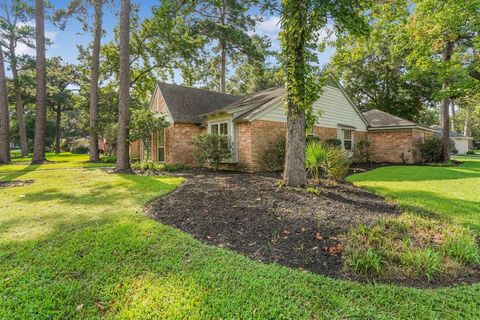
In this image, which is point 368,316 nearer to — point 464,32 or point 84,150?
point 464,32

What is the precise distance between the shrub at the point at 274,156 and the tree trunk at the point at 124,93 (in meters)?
6.40

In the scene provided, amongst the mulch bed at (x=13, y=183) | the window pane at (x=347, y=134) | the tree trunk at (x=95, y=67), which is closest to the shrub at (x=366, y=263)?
the mulch bed at (x=13, y=183)

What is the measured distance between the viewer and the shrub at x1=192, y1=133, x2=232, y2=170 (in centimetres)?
1166

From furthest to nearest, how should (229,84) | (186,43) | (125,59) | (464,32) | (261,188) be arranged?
(229,84) < (186,43) < (464,32) < (125,59) < (261,188)

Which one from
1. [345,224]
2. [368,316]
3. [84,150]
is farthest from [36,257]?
[84,150]

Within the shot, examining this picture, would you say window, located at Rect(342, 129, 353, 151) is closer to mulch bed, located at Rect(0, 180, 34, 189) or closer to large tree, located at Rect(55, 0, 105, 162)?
mulch bed, located at Rect(0, 180, 34, 189)

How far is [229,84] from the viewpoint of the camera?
32125mm

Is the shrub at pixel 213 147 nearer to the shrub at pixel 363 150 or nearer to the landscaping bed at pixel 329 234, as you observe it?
the landscaping bed at pixel 329 234

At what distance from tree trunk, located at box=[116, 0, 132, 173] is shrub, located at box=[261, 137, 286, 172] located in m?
6.40

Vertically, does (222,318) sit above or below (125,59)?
below

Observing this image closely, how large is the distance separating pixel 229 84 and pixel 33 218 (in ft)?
97.1

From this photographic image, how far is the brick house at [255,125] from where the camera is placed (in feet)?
38.8

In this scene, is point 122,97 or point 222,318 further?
point 122,97

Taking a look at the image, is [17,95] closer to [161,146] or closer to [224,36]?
[161,146]
